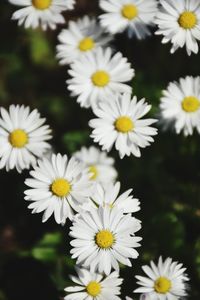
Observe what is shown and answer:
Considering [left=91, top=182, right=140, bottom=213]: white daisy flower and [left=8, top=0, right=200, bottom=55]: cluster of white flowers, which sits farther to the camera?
[left=8, top=0, right=200, bottom=55]: cluster of white flowers

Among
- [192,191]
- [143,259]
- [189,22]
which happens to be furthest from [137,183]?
[189,22]

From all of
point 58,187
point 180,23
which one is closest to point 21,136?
point 58,187

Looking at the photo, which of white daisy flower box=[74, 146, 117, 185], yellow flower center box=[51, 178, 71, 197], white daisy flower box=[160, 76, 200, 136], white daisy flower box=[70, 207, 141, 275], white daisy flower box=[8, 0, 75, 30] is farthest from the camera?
white daisy flower box=[74, 146, 117, 185]

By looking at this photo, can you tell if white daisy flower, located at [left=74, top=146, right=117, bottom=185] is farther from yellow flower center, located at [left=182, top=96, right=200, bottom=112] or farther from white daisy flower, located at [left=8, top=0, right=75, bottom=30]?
white daisy flower, located at [left=8, top=0, right=75, bottom=30]

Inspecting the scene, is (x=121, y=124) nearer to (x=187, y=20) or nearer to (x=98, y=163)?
(x=98, y=163)

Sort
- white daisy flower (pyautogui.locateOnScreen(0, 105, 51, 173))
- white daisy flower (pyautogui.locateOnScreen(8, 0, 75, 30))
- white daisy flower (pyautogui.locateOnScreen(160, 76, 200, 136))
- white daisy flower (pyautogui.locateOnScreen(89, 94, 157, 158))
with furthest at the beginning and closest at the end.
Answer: white daisy flower (pyautogui.locateOnScreen(8, 0, 75, 30))
white daisy flower (pyautogui.locateOnScreen(160, 76, 200, 136))
white daisy flower (pyautogui.locateOnScreen(0, 105, 51, 173))
white daisy flower (pyautogui.locateOnScreen(89, 94, 157, 158))

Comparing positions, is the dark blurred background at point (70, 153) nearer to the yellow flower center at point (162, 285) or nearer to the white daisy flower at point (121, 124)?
the yellow flower center at point (162, 285)

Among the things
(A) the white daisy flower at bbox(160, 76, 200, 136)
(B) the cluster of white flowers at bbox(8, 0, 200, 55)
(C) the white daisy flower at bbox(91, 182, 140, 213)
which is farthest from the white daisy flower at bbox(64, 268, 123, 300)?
(B) the cluster of white flowers at bbox(8, 0, 200, 55)

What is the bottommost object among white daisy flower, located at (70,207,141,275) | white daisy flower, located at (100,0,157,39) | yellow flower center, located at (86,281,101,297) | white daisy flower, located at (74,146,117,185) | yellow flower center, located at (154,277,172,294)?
yellow flower center, located at (86,281,101,297)
